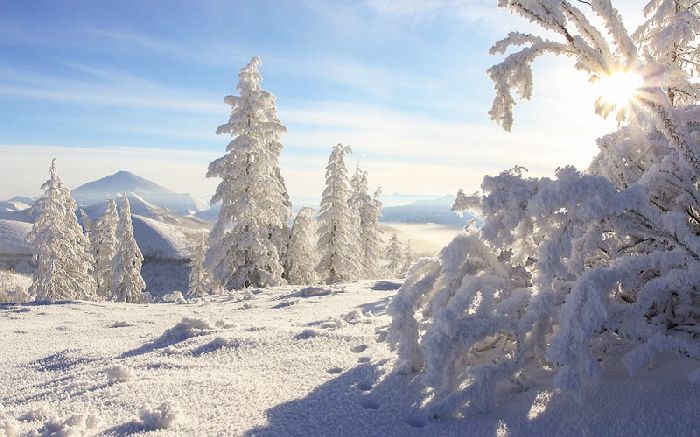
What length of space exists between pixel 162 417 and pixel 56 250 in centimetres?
3328

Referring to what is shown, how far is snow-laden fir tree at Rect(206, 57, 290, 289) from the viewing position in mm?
23344

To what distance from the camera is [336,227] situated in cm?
3350

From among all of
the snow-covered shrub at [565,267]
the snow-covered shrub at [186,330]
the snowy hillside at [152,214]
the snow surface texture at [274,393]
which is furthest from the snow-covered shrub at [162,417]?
the snowy hillside at [152,214]

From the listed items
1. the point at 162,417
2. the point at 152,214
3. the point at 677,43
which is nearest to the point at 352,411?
the point at 162,417

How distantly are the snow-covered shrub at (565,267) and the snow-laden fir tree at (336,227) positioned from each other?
1164 inches

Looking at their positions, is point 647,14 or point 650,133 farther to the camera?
point 647,14

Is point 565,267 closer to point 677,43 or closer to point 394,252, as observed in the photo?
point 677,43

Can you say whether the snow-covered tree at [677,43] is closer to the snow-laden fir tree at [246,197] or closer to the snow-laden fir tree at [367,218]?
the snow-laden fir tree at [246,197]

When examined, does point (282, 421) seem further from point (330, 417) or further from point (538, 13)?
point (538, 13)

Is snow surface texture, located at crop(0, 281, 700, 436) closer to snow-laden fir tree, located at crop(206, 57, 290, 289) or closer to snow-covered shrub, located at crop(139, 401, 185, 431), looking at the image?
snow-covered shrub, located at crop(139, 401, 185, 431)

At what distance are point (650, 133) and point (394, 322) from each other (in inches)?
97.1

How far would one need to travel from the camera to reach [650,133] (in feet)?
12.0

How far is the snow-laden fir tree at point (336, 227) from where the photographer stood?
33062mm

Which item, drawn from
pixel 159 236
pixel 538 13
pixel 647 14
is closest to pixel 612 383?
pixel 538 13
